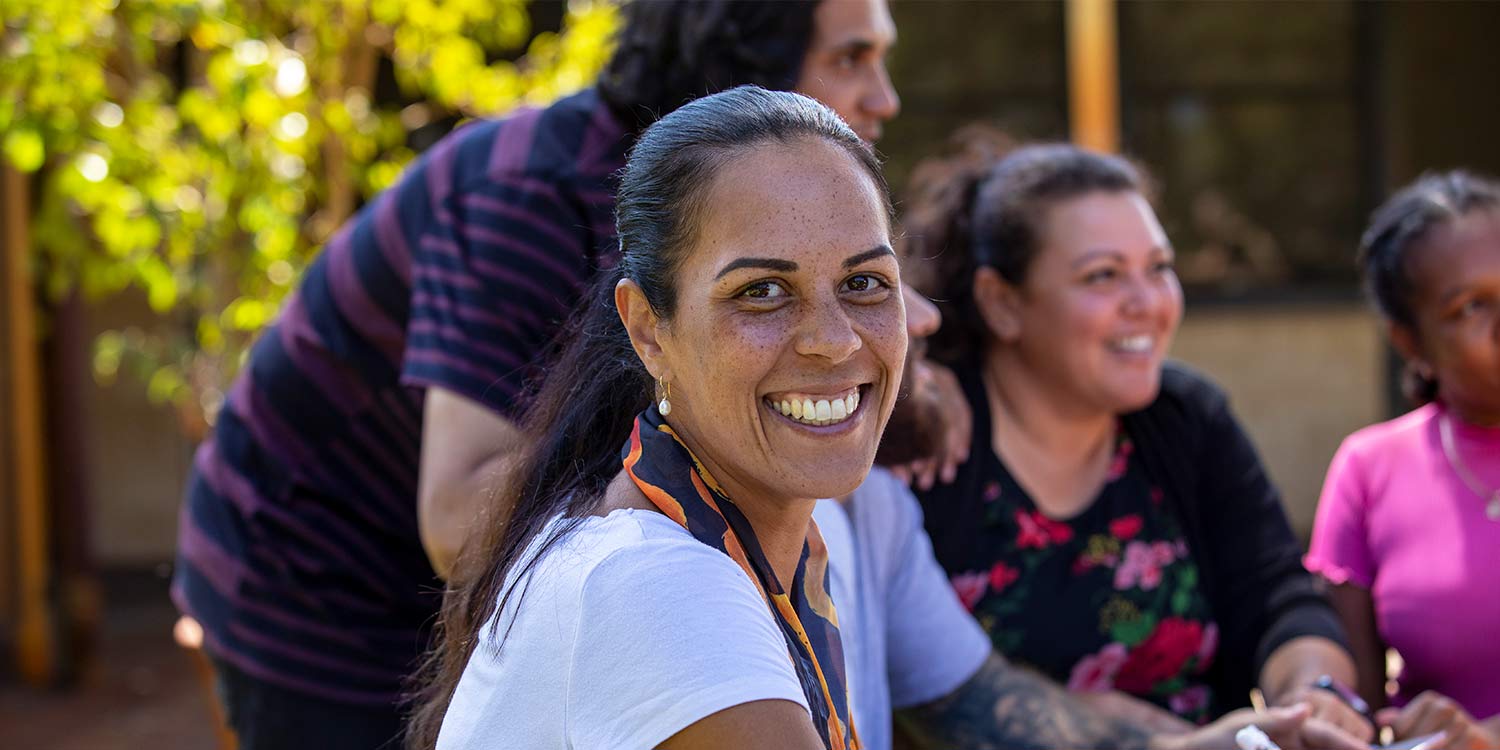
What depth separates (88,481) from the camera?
221 inches

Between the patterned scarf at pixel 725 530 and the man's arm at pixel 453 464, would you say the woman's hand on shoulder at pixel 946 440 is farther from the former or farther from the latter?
the patterned scarf at pixel 725 530

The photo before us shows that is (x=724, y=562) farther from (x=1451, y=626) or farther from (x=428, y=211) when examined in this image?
(x=1451, y=626)

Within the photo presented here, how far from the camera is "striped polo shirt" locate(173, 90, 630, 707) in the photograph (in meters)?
2.04

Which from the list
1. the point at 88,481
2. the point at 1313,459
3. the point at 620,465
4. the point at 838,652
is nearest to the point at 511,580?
the point at 620,465

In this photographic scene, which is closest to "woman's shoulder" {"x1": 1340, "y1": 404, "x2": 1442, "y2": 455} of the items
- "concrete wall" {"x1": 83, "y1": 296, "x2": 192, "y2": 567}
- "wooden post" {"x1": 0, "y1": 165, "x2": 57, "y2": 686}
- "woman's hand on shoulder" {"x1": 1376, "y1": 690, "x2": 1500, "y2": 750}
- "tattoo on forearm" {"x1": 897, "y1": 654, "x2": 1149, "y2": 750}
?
"woman's hand on shoulder" {"x1": 1376, "y1": 690, "x2": 1500, "y2": 750}

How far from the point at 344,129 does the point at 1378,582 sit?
2399 millimetres

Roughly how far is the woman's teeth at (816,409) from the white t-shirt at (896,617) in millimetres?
561

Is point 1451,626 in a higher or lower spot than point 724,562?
lower

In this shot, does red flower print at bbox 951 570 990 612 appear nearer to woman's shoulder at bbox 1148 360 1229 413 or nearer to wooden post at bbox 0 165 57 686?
woman's shoulder at bbox 1148 360 1229 413

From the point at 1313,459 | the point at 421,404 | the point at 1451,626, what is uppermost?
the point at 421,404

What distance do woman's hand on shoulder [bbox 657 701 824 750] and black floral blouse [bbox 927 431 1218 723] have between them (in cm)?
127

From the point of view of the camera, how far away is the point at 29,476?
546 centimetres

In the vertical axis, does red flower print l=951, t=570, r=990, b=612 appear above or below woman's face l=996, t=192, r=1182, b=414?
below

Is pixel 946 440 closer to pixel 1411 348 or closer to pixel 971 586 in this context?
pixel 971 586
